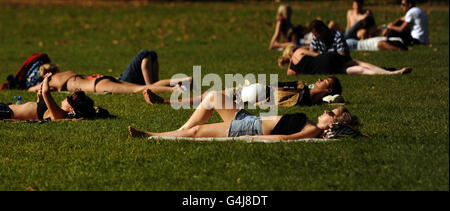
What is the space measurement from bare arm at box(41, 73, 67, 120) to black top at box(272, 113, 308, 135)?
3.50 meters

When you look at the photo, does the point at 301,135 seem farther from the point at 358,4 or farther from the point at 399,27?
the point at 358,4

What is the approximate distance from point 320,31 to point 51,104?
20.8 feet

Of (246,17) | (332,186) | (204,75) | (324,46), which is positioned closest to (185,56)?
(204,75)

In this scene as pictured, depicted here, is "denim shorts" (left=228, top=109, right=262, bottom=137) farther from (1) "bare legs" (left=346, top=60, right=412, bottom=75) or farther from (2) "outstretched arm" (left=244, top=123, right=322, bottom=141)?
(1) "bare legs" (left=346, top=60, right=412, bottom=75)

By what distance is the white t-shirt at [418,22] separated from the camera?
1911cm

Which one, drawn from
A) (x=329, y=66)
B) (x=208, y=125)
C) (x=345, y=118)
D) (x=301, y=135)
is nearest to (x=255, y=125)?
(x=301, y=135)

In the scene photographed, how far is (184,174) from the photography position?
7.54 m

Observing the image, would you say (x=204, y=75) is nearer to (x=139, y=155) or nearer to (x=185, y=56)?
(x=185, y=56)

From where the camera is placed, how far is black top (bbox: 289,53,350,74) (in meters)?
14.6

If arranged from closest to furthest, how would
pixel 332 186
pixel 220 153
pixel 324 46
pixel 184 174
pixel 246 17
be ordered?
1. pixel 332 186
2. pixel 184 174
3. pixel 220 153
4. pixel 324 46
5. pixel 246 17

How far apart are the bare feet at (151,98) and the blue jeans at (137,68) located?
62.4 inches

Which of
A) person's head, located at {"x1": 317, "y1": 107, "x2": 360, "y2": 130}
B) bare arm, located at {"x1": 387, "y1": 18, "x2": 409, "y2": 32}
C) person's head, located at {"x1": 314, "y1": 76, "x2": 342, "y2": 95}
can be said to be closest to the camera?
person's head, located at {"x1": 317, "y1": 107, "x2": 360, "y2": 130}

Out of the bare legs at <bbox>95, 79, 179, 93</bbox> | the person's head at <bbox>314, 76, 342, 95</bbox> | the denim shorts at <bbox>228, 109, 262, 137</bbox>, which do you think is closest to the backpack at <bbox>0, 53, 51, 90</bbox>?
the bare legs at <bbox>95, 79, 179, 93</bbox>

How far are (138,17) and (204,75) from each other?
13915 mm
